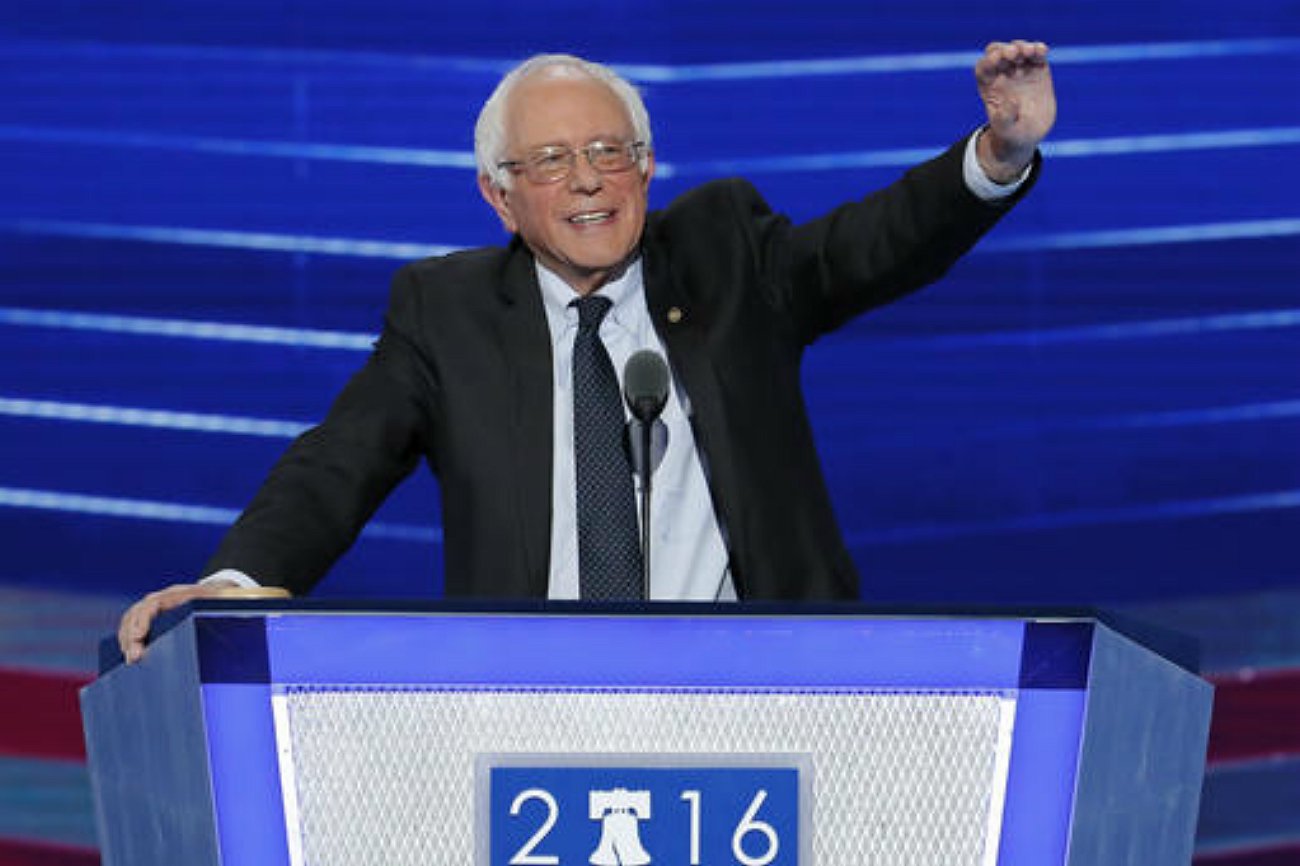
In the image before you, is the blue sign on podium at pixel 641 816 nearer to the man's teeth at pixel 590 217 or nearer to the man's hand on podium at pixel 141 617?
the man's hand on podium at pixel 141 617

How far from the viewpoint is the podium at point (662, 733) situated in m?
1.62

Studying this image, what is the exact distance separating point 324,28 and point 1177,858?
6.98ft

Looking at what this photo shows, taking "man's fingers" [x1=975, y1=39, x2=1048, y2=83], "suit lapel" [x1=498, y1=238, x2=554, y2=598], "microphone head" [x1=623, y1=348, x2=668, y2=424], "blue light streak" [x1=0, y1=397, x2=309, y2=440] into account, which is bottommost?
"microphone head" [x1=623, y1=348, x2=668, y2=424]

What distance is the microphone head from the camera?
2076 millimetres

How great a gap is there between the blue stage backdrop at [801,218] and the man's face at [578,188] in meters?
0.86

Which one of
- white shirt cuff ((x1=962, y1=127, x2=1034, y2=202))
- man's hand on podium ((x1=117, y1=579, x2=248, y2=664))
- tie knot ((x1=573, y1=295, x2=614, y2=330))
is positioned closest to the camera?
man's hand on podium ((x1=117, y1=579, x2=248, y2=664))

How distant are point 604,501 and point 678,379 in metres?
0.16

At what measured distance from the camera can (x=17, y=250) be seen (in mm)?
3525

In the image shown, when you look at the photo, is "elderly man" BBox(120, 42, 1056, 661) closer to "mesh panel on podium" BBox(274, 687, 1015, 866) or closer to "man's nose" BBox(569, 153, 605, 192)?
"man's nose" BBox(569, 153, 605, 192)

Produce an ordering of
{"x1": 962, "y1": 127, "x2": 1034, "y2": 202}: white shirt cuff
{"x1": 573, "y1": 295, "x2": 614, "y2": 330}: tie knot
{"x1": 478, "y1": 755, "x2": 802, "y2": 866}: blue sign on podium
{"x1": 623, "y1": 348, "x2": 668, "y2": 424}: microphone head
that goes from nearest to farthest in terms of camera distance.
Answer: {"x1": 478, "y1": 755, "x2": 802, "y2": 866}: blue sign on podium
{"x1": 623, "y1": 348, "x2": 668, "y2": 424}: microphone head
{"x1": 962, "y1": 127, "x2": 1034, "y2": 202}: white shirt cuff
{"x1": 573, "y1": 295, "x2": 614, "y2": 330}: tie knot

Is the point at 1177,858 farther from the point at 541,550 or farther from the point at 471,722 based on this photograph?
the point at 541,550

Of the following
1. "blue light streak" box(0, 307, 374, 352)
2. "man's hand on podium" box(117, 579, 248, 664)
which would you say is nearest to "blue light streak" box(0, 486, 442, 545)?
"blue light streak" box(0, 307, 374, 352)

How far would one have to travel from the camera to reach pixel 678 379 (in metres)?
2.50

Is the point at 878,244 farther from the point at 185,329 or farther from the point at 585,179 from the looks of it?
the point at 185,329
